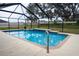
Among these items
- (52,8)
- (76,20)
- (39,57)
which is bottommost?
(39,57)

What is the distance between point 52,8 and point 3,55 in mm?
2236

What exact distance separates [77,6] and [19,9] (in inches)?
120

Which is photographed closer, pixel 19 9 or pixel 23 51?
pixel 23 51

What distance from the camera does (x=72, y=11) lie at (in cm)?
486

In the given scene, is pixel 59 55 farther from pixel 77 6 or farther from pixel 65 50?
pixel 77 6

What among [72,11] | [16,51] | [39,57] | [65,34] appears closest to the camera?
[39,57]

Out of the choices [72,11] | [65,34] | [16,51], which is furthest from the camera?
[65,34]

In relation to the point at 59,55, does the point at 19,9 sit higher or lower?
higher

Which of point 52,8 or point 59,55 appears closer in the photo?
point 59,55

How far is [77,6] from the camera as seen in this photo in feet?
16.6

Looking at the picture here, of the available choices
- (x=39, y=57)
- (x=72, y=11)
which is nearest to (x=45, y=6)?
(x=72, y=11)

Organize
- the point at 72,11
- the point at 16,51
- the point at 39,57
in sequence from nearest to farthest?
the point at 39,57
the point at 16,51
the point at 72,11

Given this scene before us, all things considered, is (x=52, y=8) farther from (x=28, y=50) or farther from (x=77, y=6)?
(x=28, y=50)

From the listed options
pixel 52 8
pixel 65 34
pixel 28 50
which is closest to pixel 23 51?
pixel 28 50
